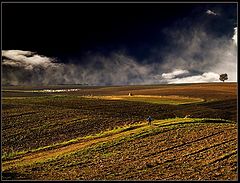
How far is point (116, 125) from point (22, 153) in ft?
48.2

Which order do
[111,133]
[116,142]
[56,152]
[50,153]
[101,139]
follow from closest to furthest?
[50,153] < [56,152] < [116,142] < [101,139] < [111,133]

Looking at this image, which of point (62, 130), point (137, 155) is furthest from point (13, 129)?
point (137, 155)

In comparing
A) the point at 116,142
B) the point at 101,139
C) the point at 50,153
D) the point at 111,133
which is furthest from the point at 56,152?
the point at 111,133

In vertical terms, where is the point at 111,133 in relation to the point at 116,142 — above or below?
above

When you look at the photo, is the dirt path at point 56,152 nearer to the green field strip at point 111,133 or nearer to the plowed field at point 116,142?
the plowed field at point 116,142

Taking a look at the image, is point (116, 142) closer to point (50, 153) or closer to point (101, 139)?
point (101, 139)

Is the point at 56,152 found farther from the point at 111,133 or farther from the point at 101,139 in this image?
the point at 111,133

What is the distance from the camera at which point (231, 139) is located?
3656 centimetres

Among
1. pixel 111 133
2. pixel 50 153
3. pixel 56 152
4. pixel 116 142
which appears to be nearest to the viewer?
pixel 50 153

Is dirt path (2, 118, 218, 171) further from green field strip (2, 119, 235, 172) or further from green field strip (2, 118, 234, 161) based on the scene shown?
green field strip (2, 118, 234, 161)

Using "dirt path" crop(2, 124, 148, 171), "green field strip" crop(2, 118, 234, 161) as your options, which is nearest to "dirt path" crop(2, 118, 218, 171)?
"dirt path" crop(2, 124, 148, 171)

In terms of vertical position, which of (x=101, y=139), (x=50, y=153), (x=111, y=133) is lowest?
(x=50, y=153)

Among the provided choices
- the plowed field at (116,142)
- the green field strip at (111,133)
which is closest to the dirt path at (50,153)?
the plowed field at (116,142)

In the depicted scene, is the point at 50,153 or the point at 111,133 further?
the point at 111,133
